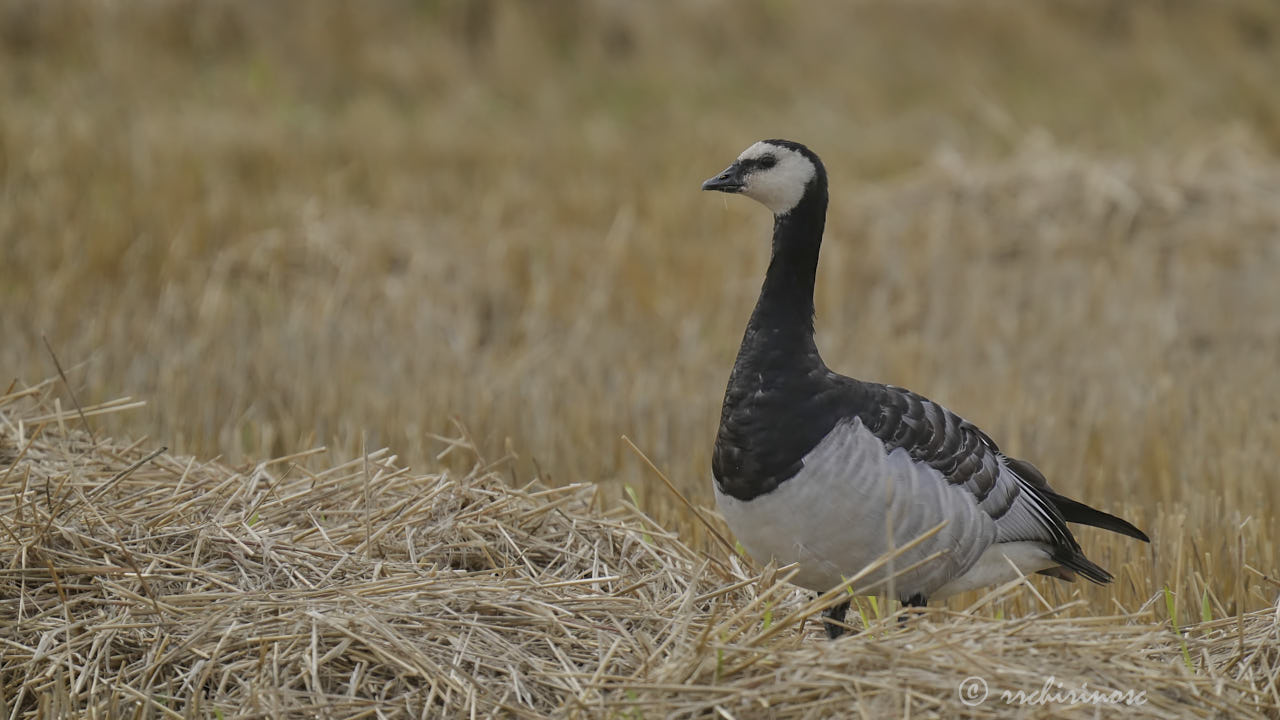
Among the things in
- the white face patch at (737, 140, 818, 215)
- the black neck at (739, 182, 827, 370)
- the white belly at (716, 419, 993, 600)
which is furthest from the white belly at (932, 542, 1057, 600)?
the white face patch at (737, 140, 818, 215)

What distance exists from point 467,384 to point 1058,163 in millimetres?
5766

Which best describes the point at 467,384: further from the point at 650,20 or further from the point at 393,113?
the point at 650,20

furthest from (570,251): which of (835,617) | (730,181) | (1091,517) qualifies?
(835,617)

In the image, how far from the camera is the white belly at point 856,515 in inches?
123

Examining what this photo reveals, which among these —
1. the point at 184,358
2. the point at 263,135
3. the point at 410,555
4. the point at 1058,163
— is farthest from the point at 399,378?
the point at 1058,163

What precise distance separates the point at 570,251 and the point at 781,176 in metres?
4.92

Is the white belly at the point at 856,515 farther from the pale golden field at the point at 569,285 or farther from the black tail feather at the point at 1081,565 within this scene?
the black tail feather at the point at 1081,565

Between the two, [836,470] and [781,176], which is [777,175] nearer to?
[781,176]

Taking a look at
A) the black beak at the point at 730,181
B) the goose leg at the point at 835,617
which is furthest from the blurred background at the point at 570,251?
the black beak at the point at 730,181

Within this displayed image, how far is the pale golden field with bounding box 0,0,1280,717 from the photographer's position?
3.63 meters

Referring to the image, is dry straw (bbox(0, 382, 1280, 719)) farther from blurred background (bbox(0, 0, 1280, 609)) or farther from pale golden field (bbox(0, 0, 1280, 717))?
blurred background (bbox(0, 0, 1280, 609))

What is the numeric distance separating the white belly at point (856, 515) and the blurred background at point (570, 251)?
2.84ft

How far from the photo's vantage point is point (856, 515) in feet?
10.2

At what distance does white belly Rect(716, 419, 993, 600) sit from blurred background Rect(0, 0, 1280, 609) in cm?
86
